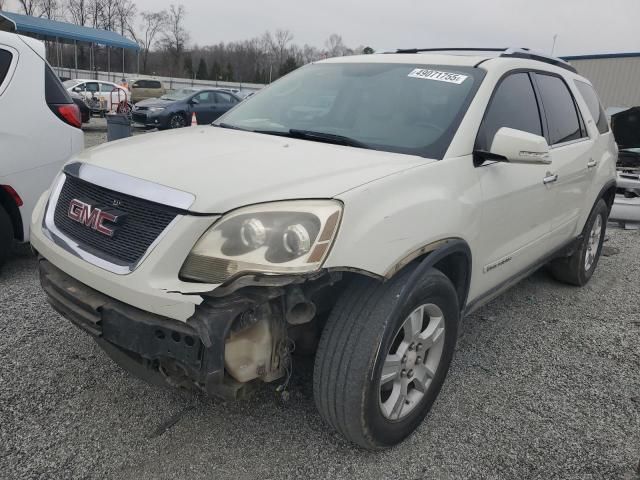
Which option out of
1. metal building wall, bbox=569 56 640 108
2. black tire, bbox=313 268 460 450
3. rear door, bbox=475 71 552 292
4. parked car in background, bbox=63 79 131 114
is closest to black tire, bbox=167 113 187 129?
parked car in background, bbox=63 79 131 114

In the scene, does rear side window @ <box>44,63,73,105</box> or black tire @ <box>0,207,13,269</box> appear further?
rear side window @ <box>44,63,73,105</box>

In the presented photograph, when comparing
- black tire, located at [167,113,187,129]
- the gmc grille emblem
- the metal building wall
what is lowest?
black tire, located at [167,113,187,129]

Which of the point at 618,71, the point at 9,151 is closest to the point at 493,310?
the point at 9,151

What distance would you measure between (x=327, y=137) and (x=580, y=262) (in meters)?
2.89

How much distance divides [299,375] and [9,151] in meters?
2.62

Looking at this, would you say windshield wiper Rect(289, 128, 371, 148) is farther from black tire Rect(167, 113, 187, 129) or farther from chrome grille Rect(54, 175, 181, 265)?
black tire Rect(167, 113, 187, 129)

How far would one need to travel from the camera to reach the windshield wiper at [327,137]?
2.66 metres

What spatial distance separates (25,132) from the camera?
151 inches

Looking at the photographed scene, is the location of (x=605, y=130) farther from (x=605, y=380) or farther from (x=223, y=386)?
(x=223, y=386)

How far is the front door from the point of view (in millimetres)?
2707

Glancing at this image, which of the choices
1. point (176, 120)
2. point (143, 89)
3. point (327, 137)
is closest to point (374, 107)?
point (327, 137)

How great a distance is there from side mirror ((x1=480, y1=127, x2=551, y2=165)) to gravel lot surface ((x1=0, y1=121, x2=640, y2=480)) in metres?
1.28

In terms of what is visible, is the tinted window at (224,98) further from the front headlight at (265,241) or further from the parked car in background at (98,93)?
the front headlight at (265,241)

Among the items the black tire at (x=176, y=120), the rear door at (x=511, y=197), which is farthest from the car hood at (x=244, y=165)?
the black tire at (x=176, y=120)
